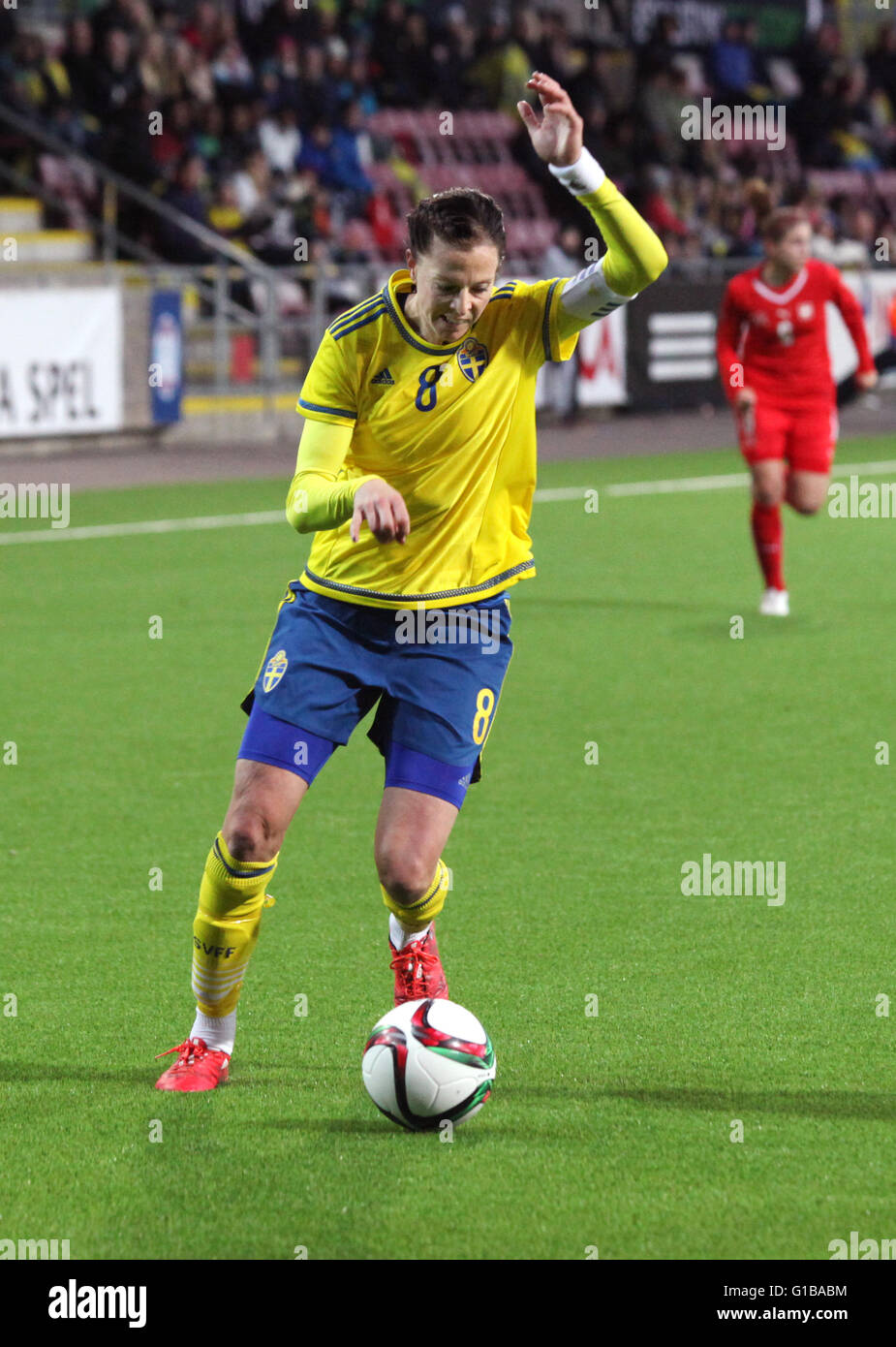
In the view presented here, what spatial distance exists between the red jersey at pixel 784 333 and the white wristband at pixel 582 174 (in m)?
6.38

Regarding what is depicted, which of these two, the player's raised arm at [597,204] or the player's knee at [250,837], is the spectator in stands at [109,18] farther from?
the player's knee at [250,837]

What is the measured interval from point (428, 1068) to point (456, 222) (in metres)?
1.78

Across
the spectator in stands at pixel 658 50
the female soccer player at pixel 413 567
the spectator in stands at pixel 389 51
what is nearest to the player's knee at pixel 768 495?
the female soccer player at pixel 413 567

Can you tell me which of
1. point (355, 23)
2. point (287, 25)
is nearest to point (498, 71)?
point (355, 23)

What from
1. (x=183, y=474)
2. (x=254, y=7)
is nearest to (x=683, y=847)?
(x=183, y=474)

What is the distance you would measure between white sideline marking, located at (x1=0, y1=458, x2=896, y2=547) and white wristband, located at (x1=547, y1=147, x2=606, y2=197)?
990cm

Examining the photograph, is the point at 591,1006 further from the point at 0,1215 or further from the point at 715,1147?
the point at 0,1215

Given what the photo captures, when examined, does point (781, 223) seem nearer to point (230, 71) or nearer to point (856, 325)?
point (856, 325)

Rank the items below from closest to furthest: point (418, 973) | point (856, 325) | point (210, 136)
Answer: point (418, 973) < point (856, 325) < point (210, 136)

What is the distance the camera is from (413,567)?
180 inches

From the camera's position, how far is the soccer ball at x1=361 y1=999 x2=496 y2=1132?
4215mm

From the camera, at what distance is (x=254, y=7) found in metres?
25.6
